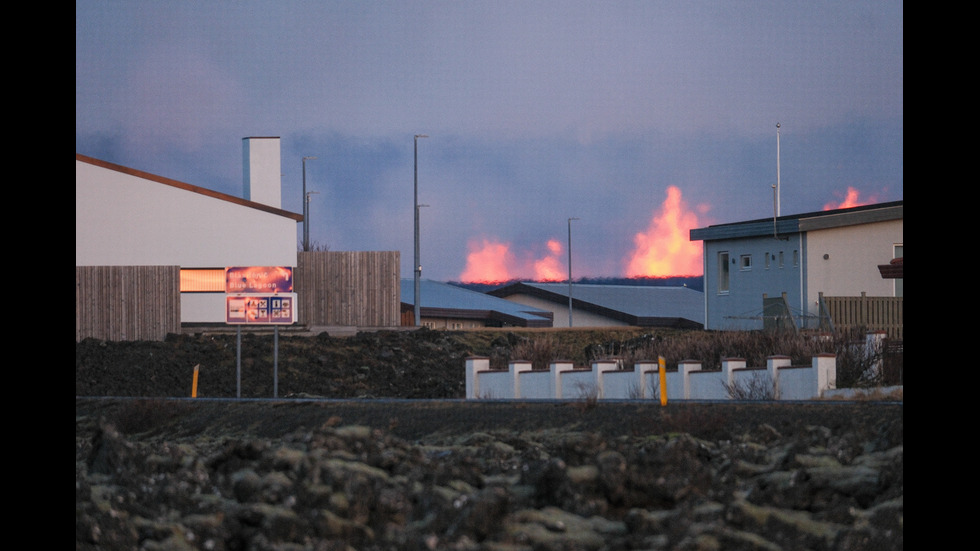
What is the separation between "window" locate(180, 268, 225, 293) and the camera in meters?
41.4

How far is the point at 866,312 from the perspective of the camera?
2914cm

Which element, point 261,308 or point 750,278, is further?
point 750,278

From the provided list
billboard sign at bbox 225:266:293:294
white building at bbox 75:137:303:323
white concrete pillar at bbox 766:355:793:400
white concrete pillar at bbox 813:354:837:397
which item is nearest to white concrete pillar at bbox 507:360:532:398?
white concrete pillar at bbox 766:355:793:400

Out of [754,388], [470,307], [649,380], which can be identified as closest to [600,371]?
[649,380]

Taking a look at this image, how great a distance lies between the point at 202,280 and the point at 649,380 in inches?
984

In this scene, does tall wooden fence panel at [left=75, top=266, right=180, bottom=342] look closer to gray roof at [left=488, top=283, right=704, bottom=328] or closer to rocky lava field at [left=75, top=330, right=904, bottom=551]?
rocky lava field at [left=75, top=330, right=904, bottom=551]

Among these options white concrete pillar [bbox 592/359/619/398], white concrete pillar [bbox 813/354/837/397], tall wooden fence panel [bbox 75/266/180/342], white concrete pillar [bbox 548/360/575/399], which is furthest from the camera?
tall wooden fence panel [bbox 75/266/180/342]

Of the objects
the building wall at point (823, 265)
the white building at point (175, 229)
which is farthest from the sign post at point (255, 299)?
the white building at point (175, 229)

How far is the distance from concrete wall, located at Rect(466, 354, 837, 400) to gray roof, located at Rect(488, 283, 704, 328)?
36835mm

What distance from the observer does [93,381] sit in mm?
29000

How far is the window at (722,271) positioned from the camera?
38.7 m

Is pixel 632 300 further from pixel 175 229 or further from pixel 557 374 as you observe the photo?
pixel 557 374
